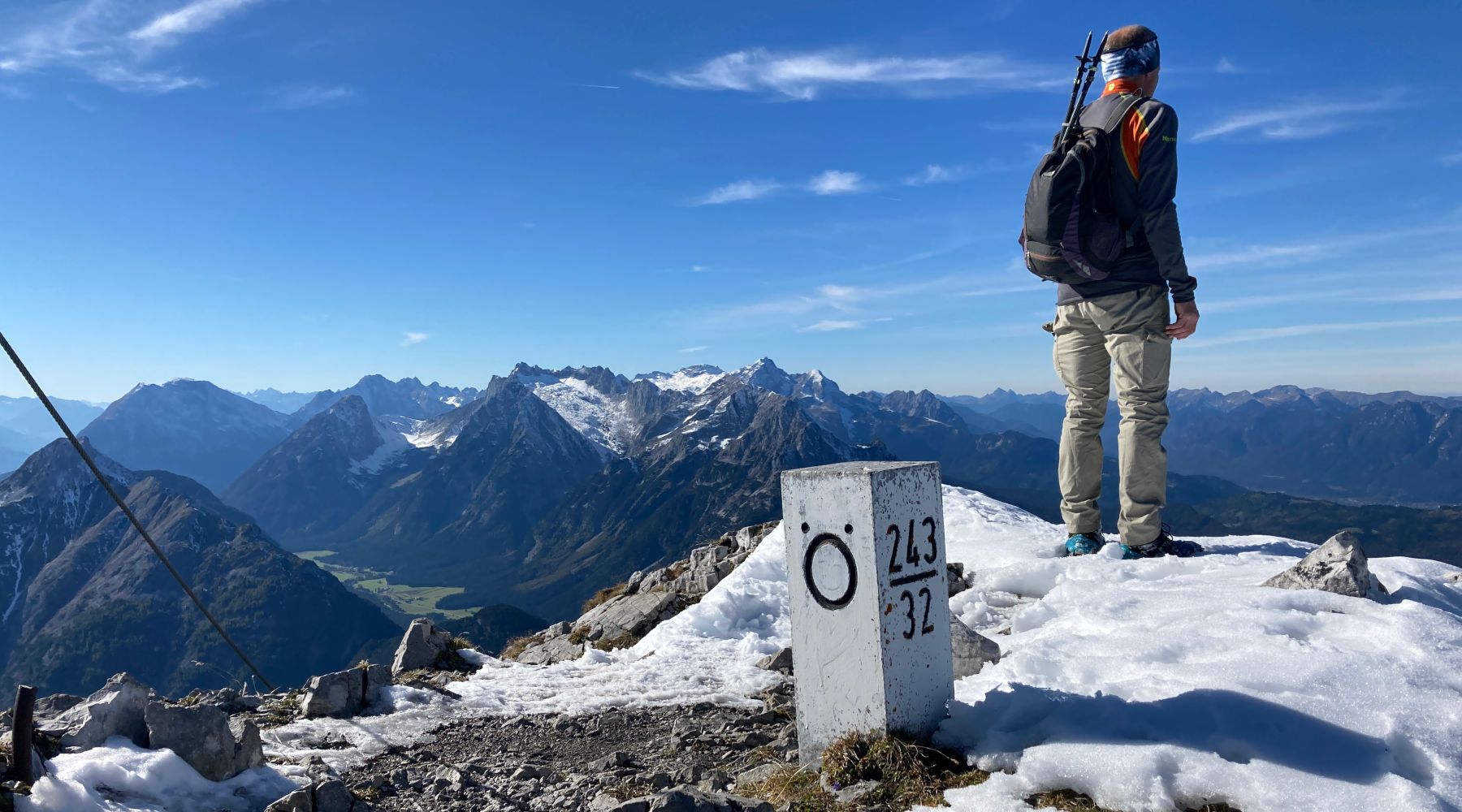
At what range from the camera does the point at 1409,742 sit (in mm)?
5551

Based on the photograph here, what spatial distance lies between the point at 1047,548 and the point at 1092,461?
1.89 meters

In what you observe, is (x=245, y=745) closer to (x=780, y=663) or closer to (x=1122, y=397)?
(x=780, y=663)

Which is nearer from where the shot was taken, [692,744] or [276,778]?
[276,778]

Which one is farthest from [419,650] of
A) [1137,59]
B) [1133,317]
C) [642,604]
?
[1137,59]

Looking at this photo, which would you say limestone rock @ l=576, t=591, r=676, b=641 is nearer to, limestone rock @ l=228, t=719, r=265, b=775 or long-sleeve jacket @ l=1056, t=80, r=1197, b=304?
limestone rock @ l=228, t=719, r=265, b=775

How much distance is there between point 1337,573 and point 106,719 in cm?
1184

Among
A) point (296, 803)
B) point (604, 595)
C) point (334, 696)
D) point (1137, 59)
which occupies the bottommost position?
point (604, 595)

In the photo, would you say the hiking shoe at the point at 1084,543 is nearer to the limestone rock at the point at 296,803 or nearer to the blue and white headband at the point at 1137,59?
the blue and white headband at the point at 1137,59

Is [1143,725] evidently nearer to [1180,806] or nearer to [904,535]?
[1180,806]

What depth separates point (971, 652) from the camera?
922 cm

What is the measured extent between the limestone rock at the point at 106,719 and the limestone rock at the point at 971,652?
8229 mm

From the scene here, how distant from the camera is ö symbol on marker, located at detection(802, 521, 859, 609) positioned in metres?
6.60

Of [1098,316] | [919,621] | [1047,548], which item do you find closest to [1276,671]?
[919,621]

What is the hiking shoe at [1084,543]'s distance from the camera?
12023 millimetres
